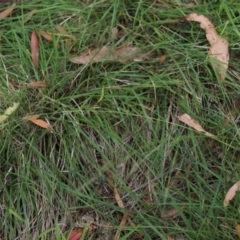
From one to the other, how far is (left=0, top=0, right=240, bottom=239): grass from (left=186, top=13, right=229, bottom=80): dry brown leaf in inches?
1.1

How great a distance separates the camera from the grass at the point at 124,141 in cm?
224

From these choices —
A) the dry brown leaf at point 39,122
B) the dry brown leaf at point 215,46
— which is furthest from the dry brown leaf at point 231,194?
the dry brown leaf at point 39,122

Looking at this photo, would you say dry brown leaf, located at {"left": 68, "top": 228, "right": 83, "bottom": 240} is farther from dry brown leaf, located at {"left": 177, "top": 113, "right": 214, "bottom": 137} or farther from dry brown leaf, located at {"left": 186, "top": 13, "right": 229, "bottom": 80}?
dry brown leaf, located at {"left": 186, "top": 13, "right": 229, "bottom": 80}

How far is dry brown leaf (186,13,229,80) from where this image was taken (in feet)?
7.71

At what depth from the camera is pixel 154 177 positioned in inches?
89.1

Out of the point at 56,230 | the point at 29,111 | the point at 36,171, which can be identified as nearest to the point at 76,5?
the point at 29,111

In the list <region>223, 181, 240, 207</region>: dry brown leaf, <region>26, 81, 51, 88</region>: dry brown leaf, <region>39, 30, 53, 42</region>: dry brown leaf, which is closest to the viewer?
<region>223, 181, 240, 207</region>: dry brown leaf

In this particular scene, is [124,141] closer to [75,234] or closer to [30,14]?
[75,234]

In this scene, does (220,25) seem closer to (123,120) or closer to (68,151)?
(123,120)

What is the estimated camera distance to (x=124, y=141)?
2.29 metres

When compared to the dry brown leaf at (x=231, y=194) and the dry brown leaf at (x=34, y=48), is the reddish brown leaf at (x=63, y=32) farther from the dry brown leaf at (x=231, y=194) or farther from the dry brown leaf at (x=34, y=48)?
the dry brown leaf at (x=231, y=194)

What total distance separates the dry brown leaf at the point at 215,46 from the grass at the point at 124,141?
0.09 feet

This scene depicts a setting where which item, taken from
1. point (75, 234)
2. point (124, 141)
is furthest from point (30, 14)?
point (75, 234)

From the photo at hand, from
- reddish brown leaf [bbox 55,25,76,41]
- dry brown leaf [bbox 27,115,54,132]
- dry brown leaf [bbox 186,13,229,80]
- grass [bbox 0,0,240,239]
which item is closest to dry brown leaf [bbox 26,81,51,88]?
grass [bbox 0,0,240,239]
